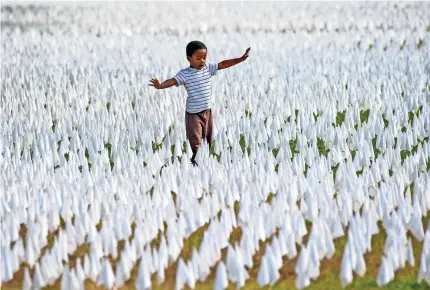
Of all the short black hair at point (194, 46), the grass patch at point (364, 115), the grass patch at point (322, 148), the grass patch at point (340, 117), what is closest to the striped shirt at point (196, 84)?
the short black hair at point (194, 46)

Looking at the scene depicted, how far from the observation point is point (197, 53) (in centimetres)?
869

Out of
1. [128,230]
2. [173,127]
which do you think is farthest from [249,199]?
[173,127]

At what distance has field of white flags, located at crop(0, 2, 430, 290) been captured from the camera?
20.3 feet

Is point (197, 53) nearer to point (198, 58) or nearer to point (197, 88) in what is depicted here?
point (198, 58)

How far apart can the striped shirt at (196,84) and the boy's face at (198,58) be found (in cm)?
8

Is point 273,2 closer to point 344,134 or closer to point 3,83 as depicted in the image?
point 3,83

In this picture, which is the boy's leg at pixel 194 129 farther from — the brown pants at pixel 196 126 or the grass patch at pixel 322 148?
the grass patch at pixel 322 148

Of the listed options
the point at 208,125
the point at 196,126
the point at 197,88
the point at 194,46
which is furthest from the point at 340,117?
the point at 194,46

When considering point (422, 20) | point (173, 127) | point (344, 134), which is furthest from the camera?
point (422, 20)

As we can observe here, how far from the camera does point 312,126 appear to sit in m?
10.5

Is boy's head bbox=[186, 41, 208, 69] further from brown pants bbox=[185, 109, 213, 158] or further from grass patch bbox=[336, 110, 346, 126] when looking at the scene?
grass patch bbox=[336, 110, 346, 126]

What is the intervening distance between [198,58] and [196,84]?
323mm

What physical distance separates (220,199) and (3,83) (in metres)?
8.69

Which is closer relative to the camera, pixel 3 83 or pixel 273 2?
pixel 3 83
